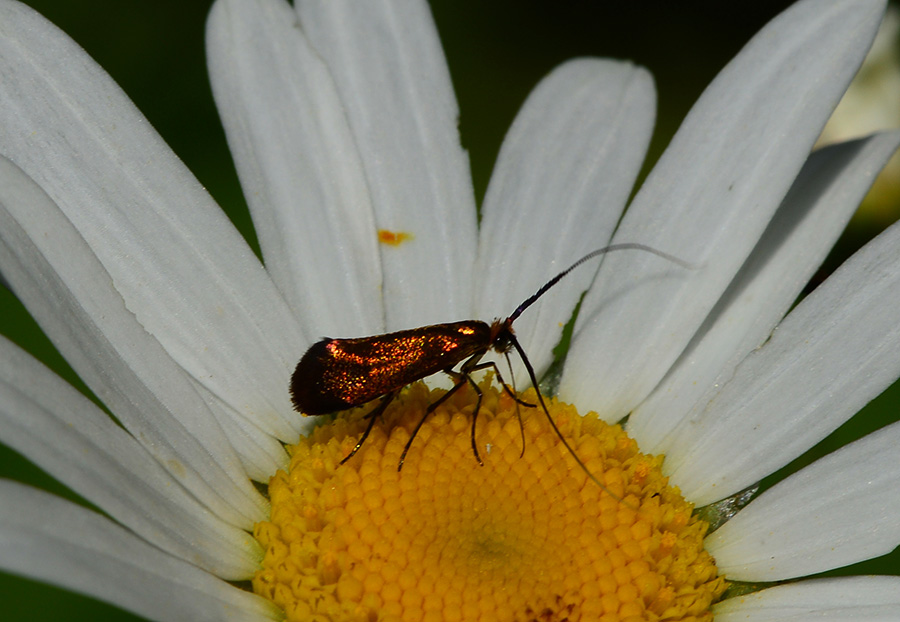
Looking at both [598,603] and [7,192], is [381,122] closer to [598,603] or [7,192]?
[7,192]

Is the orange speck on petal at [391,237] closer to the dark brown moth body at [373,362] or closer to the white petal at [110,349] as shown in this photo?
the dark brown moth body at [373,362]

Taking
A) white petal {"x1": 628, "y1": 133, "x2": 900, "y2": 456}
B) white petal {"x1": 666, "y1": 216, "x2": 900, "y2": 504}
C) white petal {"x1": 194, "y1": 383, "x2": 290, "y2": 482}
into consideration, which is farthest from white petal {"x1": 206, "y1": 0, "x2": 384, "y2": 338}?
white petal {"x1": 666, "y1": 216, "x2": 900, "y2": 504}

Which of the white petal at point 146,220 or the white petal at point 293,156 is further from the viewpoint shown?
the white petal at point 293,156

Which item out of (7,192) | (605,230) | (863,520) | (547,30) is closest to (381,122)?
(605,230)

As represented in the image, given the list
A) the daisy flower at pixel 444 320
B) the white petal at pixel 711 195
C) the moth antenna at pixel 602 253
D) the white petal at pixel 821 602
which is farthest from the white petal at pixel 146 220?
the white petal at pixel 821 602

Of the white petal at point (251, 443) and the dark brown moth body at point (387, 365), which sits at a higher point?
the white petal at point (251, 443)

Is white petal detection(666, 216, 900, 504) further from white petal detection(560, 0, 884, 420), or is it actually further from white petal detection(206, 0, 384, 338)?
white petal detection(206, 0, 384, 338)
